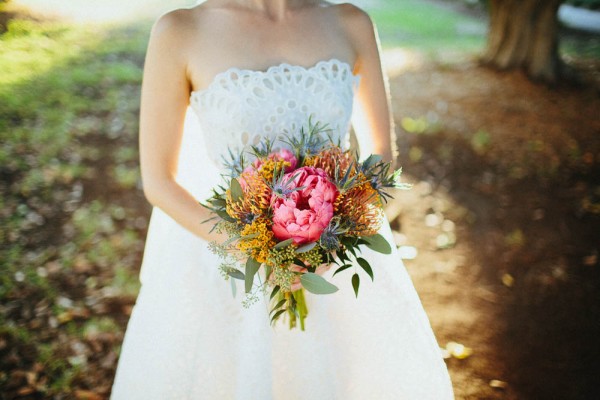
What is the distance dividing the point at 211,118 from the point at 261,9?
0.61 meters

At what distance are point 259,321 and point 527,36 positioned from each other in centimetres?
741

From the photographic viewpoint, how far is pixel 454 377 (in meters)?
3.33

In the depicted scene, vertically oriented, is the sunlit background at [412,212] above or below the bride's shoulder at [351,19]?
below

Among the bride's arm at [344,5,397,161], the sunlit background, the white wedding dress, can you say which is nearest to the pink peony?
the white wedding dress

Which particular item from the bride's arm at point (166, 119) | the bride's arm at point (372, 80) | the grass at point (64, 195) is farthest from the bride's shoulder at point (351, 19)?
the grass at point (64, 195)

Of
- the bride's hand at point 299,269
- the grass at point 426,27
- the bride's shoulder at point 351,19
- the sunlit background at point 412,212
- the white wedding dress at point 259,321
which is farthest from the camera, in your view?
the grass at point 426,27

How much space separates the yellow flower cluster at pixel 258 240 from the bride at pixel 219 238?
1.58 feet

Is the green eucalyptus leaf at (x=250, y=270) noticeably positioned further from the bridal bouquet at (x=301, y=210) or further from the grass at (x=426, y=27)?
the grass at (x=426, y=27)

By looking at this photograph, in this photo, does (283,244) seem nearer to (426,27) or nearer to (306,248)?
(306,248)

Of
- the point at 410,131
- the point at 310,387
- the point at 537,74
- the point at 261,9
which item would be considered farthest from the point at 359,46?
the point at 537,74

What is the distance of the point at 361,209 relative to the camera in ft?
5.06

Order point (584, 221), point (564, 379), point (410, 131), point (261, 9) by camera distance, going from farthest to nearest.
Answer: point (410, 131)
point (584, 221)
point (564, 379)
point (261, 9)

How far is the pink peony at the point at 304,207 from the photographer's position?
1423 mm

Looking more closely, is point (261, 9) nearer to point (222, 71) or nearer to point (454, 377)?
point (222, 71)
